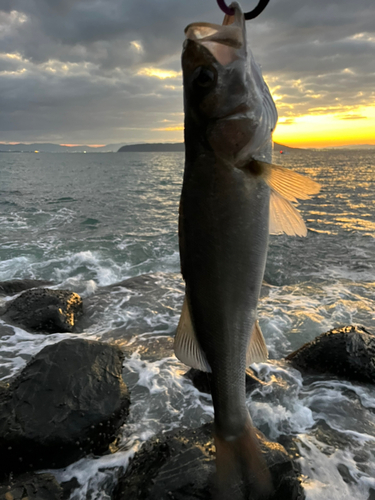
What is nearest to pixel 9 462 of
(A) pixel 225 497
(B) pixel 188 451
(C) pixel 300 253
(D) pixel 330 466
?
(B) pixel 188 451

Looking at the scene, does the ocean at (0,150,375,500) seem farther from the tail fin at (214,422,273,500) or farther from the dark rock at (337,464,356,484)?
the tail fin at (214,422,273,500)

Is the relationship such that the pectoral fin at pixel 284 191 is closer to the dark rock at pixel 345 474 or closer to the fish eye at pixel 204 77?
the fish eye at pixel 204 77

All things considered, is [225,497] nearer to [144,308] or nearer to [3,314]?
[144,308]

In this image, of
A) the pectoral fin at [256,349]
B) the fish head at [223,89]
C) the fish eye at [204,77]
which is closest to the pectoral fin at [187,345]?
the pectoral fin at [256,349]

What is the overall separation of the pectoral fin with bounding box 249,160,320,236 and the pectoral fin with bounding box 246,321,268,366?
32.2 inches

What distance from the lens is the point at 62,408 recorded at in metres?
4.69

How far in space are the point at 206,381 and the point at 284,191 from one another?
15.8 feet

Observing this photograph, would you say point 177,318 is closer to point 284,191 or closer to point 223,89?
point 284,191

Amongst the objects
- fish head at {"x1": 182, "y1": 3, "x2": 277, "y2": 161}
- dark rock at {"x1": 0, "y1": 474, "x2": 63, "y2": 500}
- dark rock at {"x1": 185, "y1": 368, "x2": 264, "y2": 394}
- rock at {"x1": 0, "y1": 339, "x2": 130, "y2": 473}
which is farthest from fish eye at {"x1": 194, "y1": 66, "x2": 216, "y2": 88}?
dark rock at {"x1": 185, "y1": 368, "x2": 264, "y2": 394}

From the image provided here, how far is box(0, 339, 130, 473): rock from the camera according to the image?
4.39 m

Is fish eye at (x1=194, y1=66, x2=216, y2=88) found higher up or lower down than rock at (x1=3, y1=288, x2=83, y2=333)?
higher up

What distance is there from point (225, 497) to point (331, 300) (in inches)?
314

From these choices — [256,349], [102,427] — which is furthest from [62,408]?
[256,349]

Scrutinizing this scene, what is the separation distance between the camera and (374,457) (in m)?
4.68
